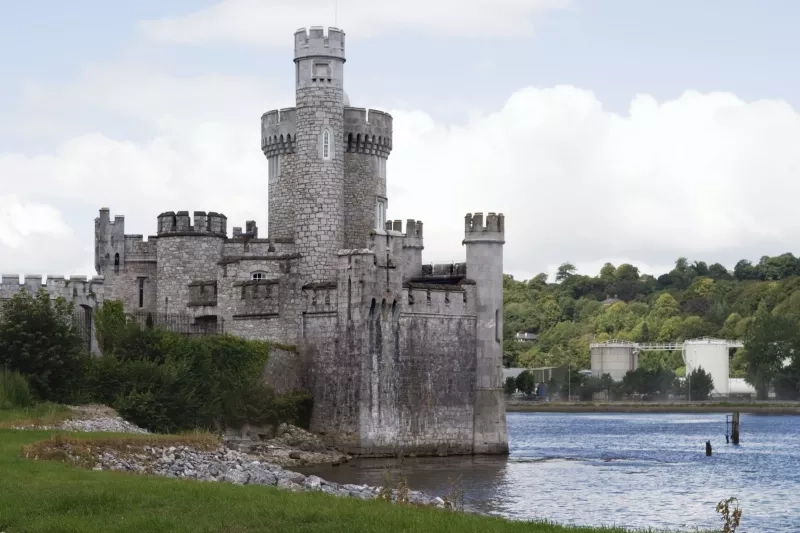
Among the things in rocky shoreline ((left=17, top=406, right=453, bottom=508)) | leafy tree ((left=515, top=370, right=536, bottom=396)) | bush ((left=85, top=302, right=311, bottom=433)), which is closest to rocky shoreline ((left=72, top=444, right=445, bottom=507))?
rocky shoreline ((left=17, top=406, right=453, bottom=508))

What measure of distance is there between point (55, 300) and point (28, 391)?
6.61m

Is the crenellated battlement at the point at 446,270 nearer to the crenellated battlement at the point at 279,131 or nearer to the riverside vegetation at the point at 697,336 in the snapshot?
the crenellated battlement at the point at 279,131

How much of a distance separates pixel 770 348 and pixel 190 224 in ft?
305

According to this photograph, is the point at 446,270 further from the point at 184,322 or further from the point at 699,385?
the point at 699,385

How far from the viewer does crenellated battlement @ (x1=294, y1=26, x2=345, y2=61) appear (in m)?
61.9

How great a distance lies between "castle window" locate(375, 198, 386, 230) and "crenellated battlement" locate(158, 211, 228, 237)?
673 centimetres

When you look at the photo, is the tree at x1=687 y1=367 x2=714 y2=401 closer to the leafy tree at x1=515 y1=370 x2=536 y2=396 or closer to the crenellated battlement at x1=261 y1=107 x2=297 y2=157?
the leafy tree at x1=515 y1=370 x2=536 y2=396

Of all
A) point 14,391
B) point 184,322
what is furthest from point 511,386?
point 14,391

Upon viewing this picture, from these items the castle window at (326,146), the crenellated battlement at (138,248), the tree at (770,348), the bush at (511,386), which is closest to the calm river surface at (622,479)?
the castle window at (326,146)

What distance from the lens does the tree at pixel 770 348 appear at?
476 ft

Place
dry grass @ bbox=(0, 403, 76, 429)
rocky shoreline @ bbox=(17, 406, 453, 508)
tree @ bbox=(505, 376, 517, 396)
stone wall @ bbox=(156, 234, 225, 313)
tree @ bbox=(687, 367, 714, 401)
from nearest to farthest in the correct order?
rocky shoreline @ bbox=(17, 406, 453, 508)
dry grass @ bbox=(0, 403, 76, 429)
stone wall @ bbox=(156, 234, 225, 313)
tree @ bbox=(687, 367, 714, 401)
tree @ bbox=(505, 376, 517, 396)

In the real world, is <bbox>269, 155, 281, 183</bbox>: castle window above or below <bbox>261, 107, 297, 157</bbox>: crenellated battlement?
below

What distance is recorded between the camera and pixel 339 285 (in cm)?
5794

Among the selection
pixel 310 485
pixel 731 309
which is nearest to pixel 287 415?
pixel 310 485
